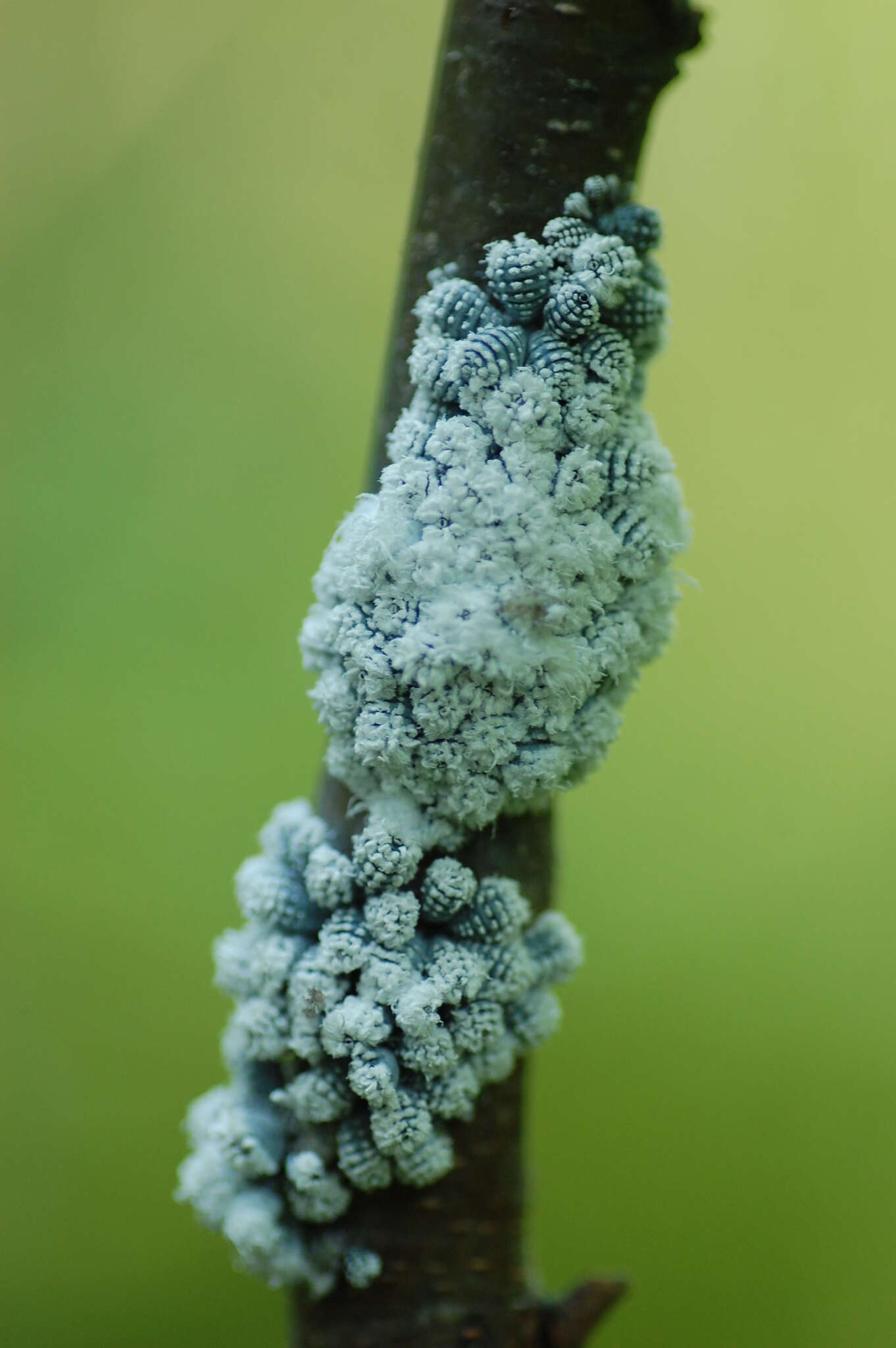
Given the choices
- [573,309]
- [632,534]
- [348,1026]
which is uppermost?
[573,309]

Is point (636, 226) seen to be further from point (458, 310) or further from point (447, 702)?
point (447, 702)

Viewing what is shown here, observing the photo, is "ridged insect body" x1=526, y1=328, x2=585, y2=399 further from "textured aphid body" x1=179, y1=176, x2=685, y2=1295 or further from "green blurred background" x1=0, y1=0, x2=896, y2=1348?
"green blurred background" x1=0, y1=0, x2=896, y2=1348

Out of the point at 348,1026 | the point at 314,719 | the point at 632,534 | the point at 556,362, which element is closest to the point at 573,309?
the point at 556,362

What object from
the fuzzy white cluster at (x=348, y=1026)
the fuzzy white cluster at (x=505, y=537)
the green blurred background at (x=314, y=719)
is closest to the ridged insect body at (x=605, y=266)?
the fuzzy white cluster at (x=505, y=537)

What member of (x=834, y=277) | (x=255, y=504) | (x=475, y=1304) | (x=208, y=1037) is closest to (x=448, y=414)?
(x=475, y=1304)

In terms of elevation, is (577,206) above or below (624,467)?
above

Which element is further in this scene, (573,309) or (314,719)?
(314,719)
